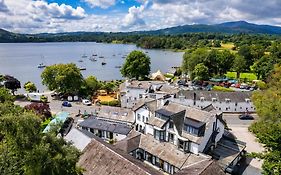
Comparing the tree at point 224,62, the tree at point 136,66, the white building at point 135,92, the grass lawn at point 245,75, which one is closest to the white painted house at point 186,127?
the white building at point 135,92

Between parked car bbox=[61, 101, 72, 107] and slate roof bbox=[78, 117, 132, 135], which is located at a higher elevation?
slate roof bbox=[78, 117, 132, 135]

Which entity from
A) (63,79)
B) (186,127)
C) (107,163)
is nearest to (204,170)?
(186,127)

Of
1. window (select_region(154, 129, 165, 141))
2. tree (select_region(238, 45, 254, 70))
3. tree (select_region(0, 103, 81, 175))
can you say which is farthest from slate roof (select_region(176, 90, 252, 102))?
tree (select_region(238, 45, 254, 70))

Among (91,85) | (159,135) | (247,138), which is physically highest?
(91,85)

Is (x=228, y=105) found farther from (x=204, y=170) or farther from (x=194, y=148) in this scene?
(x=204, y=170)

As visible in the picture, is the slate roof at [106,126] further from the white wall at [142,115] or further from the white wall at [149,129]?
the white wall at [149,129]

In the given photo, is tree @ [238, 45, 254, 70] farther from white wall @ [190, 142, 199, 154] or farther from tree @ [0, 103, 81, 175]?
tree @ [0, 103, 81, 175]
